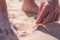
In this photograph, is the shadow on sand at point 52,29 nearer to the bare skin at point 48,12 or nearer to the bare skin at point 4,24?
the bare skin at point 48,12

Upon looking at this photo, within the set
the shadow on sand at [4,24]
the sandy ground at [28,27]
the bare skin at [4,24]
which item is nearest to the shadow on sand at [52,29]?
the sandy ground at [28,27]

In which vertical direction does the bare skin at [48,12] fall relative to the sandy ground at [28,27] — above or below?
above

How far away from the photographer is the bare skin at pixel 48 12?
248cm

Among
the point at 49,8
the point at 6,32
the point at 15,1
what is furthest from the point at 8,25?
the point at 15,1

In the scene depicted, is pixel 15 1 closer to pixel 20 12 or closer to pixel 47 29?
pixel 20 12

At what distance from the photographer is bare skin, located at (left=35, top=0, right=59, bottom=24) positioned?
2.48 meters

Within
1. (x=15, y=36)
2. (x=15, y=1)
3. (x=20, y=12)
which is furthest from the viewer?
(x=15, y=1)

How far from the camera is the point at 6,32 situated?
7.47 ft

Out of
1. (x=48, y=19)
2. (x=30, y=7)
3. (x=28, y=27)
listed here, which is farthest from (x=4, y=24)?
(x=30, y=7)

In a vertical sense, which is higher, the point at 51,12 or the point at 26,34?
the point at 51,12

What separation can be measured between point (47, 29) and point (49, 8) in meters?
0.23

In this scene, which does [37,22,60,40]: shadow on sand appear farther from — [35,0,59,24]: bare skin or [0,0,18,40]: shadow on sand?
[0,0,18,40]: shadow on sand

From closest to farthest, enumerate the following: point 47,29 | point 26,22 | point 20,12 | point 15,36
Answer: point 15,36 < point 47,29 < point 26,22 < point 20,12

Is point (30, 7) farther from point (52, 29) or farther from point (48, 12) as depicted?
point (52, 29)
